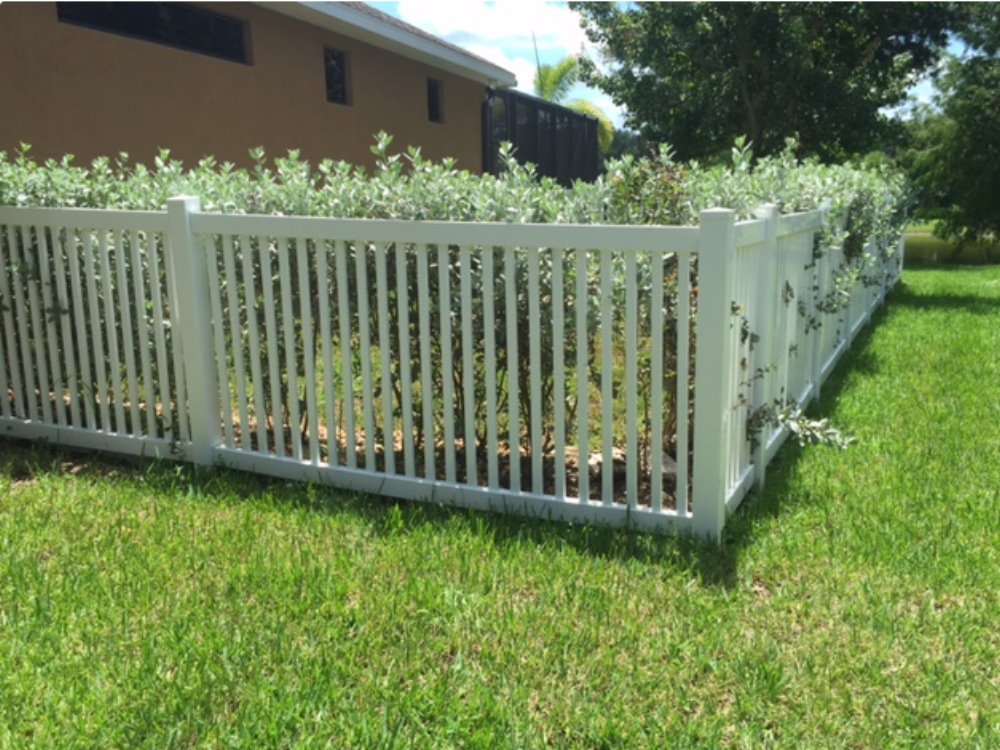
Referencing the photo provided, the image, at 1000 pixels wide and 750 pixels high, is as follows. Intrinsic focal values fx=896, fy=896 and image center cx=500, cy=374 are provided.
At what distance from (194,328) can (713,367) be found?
2.48 meters

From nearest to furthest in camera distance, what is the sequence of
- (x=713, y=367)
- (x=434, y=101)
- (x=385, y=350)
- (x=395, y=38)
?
(x=713, y=367) < (x=385, y=350) < (x=395, y=38) < (x=434, y=101)

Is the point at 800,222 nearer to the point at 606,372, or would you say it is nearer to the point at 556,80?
the point at 606,372

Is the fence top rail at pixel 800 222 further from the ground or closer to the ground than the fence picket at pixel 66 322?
further from the ground

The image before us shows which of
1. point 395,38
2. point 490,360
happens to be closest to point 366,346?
point 490,360

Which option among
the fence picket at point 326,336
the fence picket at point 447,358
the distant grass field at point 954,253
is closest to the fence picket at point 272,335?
the fence picket at point 326,336

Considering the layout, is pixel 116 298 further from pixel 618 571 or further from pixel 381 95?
pixel 381 95

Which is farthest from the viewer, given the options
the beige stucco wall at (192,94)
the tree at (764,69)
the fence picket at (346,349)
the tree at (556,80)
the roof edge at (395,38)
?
the tree at (556,80)

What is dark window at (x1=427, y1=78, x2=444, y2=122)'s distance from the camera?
15828 mm

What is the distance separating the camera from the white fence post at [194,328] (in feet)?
14.1

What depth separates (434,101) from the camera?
16062 millimetres

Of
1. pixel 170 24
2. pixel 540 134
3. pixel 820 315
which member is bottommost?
pixel 820 315

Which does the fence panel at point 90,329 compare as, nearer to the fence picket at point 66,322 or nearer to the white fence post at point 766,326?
the fence picket at point 66,322

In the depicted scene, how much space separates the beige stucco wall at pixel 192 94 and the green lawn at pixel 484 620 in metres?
4.76

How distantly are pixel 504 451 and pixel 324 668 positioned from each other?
2.09m
